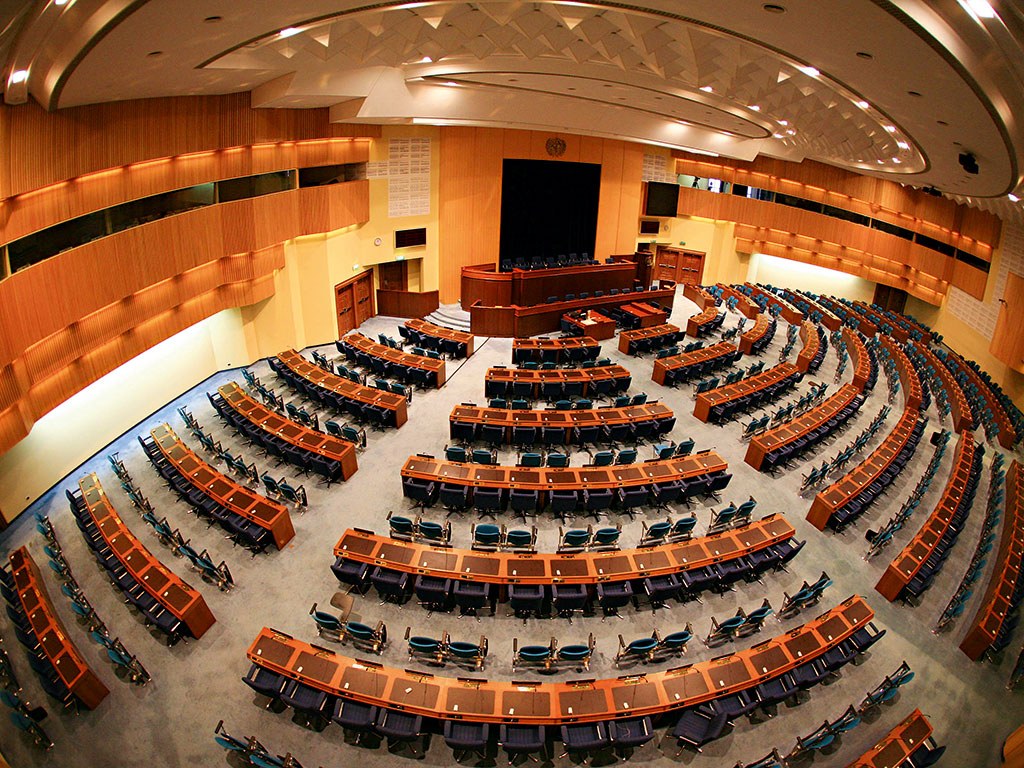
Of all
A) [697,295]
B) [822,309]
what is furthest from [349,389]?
[822,309]

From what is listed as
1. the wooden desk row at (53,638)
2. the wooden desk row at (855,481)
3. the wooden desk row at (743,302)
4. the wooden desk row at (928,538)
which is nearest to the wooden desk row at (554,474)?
the wooden desk row at (855,481)

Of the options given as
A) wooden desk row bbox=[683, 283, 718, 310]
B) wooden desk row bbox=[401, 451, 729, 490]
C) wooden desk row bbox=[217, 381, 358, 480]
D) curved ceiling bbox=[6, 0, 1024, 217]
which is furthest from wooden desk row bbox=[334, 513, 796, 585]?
wooden desk row bbox=[683, 283, 718, 310]

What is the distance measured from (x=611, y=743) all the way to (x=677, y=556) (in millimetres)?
2938

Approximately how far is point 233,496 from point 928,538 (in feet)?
39.0

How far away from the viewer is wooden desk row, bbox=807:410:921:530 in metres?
9.85

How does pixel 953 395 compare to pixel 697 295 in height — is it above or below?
below

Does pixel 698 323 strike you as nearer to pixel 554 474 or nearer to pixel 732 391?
pixel 732 391

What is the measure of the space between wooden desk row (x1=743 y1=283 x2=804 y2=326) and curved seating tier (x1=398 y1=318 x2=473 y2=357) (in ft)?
41.0

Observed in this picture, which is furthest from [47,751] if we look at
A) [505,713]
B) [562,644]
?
[562,644]

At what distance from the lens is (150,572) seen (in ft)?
26.2

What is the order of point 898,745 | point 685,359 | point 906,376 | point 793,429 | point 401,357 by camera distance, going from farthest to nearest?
1. point 906,376
2. point 685,359
3. point 401,357
4. point 793,429
5. point 898,745

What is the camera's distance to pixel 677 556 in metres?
8.30

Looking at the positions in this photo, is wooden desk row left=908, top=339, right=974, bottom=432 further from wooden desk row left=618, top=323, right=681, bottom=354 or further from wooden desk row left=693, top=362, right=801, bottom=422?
wooden desk row left=618, top=323, right=681, bottom=354

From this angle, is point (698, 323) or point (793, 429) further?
point (698, 323)
